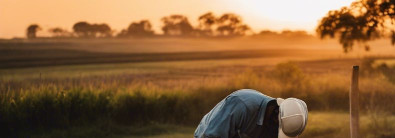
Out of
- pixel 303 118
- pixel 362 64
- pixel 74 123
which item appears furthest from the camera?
pixel 362 64

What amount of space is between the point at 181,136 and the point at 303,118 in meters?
13.7

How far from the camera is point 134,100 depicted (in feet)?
69.3

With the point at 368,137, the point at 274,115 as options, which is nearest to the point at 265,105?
Answer: the point at 274,115

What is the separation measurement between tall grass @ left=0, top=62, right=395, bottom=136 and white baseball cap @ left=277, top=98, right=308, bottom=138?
559 inches

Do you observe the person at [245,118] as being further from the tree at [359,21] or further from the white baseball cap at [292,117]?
the tree at [359,21]

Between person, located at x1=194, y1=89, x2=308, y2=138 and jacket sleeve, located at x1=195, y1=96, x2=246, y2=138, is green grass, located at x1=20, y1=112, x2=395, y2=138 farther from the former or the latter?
jacket sleeve, located at x1=195, y1=96, x2=246, y2=138

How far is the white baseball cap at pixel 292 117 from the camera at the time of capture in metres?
5.34

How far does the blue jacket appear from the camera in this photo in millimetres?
5660

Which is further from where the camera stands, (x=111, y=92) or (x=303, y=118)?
(x=111, y=92)

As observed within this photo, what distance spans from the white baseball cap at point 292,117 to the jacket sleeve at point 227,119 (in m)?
0.40

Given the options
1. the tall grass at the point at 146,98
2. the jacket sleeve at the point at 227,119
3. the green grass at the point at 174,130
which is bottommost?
the green grass at the point at 174,130

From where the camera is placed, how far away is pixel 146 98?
70.0 feet

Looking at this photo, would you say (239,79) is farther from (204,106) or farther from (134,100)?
(134,100)

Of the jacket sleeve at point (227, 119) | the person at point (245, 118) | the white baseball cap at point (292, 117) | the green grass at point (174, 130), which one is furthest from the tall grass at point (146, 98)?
the white baseball cap at point (292, 117)
